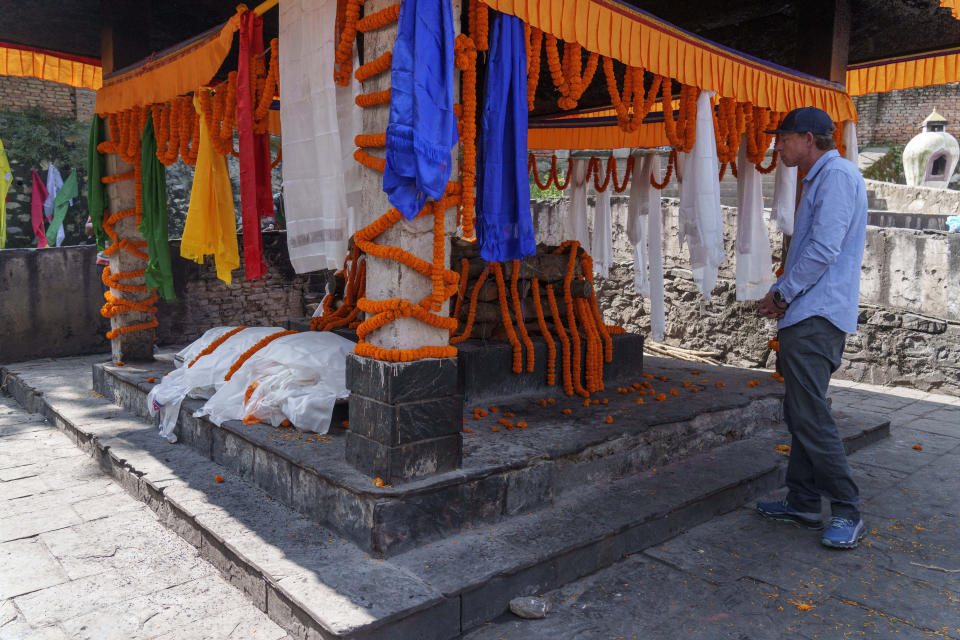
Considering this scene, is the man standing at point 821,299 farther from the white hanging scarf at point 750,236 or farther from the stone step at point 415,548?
the white hanging scarf at point 750,236

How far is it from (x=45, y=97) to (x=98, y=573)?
16960 millimetres

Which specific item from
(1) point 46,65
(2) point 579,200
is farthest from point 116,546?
(2) point 579,200

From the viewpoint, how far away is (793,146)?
3.40 m

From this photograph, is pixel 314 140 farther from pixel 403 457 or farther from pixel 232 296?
pixel 232 296

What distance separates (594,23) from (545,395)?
2523mm

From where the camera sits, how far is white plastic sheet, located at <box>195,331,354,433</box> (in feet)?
12.3

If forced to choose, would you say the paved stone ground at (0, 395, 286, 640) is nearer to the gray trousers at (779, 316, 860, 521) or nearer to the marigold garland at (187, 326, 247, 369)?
the marigold garland at (187, 326, 247, 369)

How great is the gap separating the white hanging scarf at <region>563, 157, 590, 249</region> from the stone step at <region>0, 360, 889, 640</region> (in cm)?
426

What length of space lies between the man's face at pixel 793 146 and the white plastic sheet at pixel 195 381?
11.3 feet

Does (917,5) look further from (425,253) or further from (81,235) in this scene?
(81,235)

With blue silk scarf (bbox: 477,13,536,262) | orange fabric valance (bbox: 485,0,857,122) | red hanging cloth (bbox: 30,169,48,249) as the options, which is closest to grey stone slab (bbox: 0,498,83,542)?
blue silk scarf (bbox: 477,13,536,262)

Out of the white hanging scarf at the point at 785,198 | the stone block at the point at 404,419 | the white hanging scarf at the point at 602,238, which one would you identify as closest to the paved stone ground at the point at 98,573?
the stone block at the point at 404,419

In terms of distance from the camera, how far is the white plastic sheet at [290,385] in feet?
12.3

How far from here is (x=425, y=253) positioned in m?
2.94
